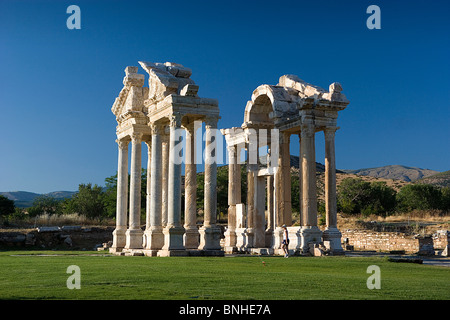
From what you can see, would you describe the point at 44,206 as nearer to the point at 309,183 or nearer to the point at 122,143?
the point at 122,143

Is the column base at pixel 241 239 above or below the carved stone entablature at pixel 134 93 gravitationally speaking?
below

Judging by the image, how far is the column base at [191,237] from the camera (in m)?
26.8

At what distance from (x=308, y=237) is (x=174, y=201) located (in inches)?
273

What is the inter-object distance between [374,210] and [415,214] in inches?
367

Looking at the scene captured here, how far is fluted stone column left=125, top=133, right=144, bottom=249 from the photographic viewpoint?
3041 centimetres

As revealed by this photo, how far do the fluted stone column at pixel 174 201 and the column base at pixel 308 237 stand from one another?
6015 mm

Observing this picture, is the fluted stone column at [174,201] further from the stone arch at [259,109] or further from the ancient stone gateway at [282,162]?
the stone arch at [259,109]

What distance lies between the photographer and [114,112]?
33719 mm

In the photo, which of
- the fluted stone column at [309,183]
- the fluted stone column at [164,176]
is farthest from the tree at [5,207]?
the fluted stone column at [309,183]

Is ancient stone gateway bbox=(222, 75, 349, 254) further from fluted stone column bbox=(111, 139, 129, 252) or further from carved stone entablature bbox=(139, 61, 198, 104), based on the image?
fluted stone column bbox=(111, 139, 129, 252)

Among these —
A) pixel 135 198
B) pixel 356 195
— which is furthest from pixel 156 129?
pixel 356 195

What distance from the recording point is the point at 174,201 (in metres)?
25.7
